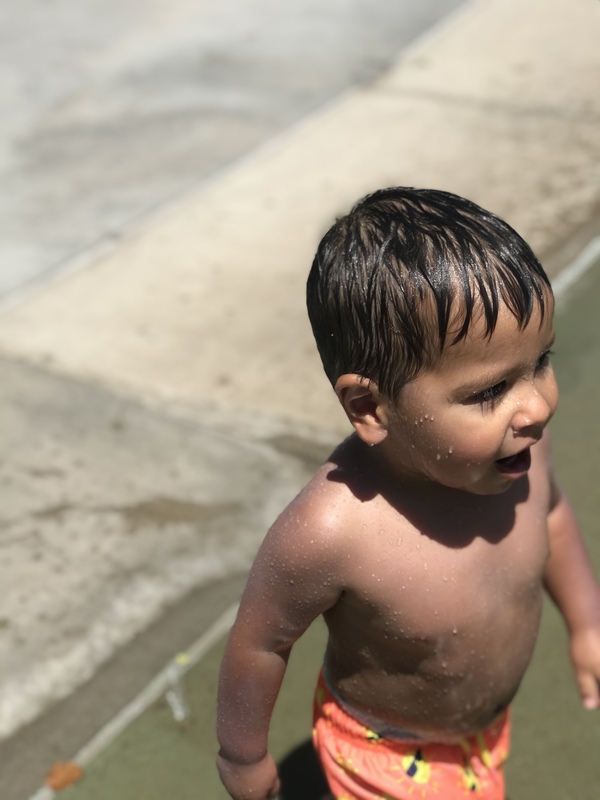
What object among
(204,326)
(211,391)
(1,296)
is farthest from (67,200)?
(211,391)

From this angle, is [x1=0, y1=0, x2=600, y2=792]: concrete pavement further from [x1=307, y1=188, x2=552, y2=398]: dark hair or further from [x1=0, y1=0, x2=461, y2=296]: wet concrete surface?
[x1=307, y1=188, x2=552, y2=398]: dark hair

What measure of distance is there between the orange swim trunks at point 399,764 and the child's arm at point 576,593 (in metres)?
0.19

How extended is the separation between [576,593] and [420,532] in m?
0.49

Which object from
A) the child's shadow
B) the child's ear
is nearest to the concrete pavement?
the child's shadow

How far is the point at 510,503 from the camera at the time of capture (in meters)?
1.92

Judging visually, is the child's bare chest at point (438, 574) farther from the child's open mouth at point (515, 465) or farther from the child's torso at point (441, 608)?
the child's open mouth at point (515, 465)

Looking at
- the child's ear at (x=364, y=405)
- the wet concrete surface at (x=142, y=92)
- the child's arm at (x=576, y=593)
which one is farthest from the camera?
the wet concrete surface at (x=142, y=92)

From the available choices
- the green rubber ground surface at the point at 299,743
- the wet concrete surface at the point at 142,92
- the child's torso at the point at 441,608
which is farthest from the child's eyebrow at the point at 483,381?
the wet concrete surface at the point at 142,92

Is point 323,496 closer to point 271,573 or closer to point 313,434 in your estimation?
point 271,573

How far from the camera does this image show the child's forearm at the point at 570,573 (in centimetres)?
212

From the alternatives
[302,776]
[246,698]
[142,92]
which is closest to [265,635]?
[246,698]

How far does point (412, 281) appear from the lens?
158cm

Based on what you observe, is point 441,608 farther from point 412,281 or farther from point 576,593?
point 412,281

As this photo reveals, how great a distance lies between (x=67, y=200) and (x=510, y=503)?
374 centimetres
